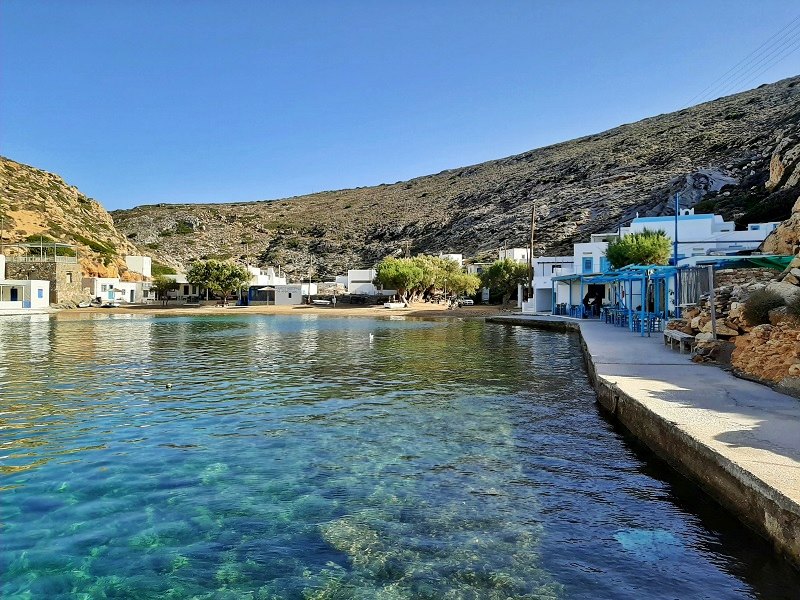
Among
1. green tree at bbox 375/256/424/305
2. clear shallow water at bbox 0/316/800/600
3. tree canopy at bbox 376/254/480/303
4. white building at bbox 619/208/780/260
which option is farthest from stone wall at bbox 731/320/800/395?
tree canopy at bbox 376/254/480/303

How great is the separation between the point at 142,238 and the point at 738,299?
130 m

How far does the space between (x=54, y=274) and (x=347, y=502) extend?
64.4 meters

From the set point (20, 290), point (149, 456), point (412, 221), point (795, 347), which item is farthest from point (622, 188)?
point (149, 456)

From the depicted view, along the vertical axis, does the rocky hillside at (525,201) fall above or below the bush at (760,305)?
above

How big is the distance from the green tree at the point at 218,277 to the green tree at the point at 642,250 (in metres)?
44.3

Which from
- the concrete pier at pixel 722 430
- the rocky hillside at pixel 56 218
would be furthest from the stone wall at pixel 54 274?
the concrete pier at pixel 722 430

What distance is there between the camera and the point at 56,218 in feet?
270

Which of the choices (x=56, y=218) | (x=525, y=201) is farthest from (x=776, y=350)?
(x=525, y=201)

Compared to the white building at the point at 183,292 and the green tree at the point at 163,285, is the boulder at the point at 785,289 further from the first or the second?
the white building at the point at 183,292

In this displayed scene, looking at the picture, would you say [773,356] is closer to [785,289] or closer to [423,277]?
[785,289]

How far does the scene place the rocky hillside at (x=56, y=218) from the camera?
243 ft

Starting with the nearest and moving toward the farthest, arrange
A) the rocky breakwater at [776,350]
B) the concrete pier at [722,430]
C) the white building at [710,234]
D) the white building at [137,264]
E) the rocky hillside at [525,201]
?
the concrete pier at [722,430], the rocky breakwater at [776,350], the white building at [710,234], the rocky hillside at [525,201], the white building at [137,264]

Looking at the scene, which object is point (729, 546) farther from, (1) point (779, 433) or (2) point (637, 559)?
(1) point (779, 433)

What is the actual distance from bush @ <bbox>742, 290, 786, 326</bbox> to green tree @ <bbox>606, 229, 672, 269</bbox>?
24221mm
